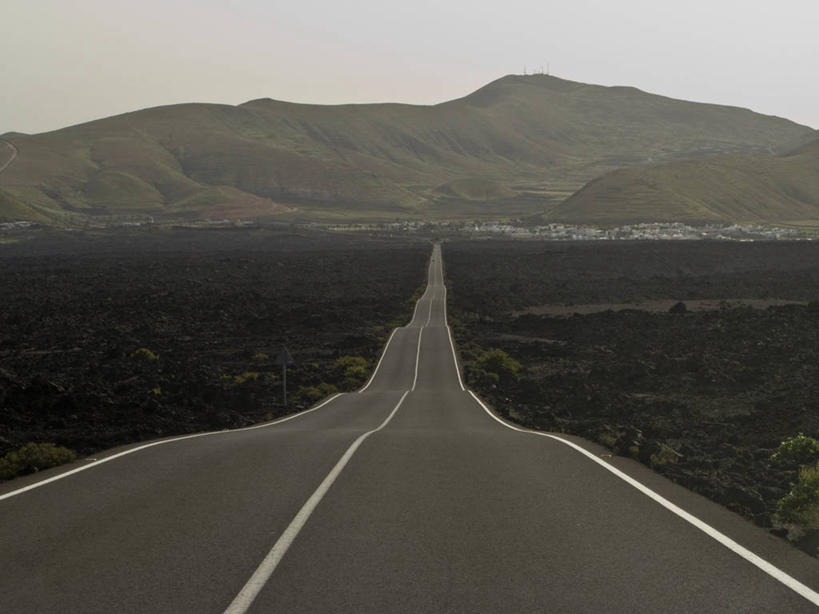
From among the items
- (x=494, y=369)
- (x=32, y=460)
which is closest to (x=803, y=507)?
(x=32, y=460)

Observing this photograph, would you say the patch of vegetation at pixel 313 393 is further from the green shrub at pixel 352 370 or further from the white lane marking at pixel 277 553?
the white lane marking at pixel 277 553

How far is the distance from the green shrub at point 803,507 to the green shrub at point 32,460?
Result: 435 inches

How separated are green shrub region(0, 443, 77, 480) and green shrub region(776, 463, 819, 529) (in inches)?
435

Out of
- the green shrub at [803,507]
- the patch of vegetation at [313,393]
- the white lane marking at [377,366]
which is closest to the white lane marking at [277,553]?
the green shrub at [803,507]

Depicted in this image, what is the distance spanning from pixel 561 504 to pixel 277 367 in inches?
1837

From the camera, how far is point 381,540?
846 centimetres

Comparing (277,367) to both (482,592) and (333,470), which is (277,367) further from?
(482,592)

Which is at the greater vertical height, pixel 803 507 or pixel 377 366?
pixel 803 507

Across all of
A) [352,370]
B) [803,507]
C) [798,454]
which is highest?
[803,507]

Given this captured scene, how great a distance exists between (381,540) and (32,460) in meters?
7.59

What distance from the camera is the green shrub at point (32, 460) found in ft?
41.5

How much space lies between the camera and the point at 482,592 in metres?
6.94

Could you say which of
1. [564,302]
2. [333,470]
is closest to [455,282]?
[564,302]

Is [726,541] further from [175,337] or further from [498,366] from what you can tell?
[175,337]
